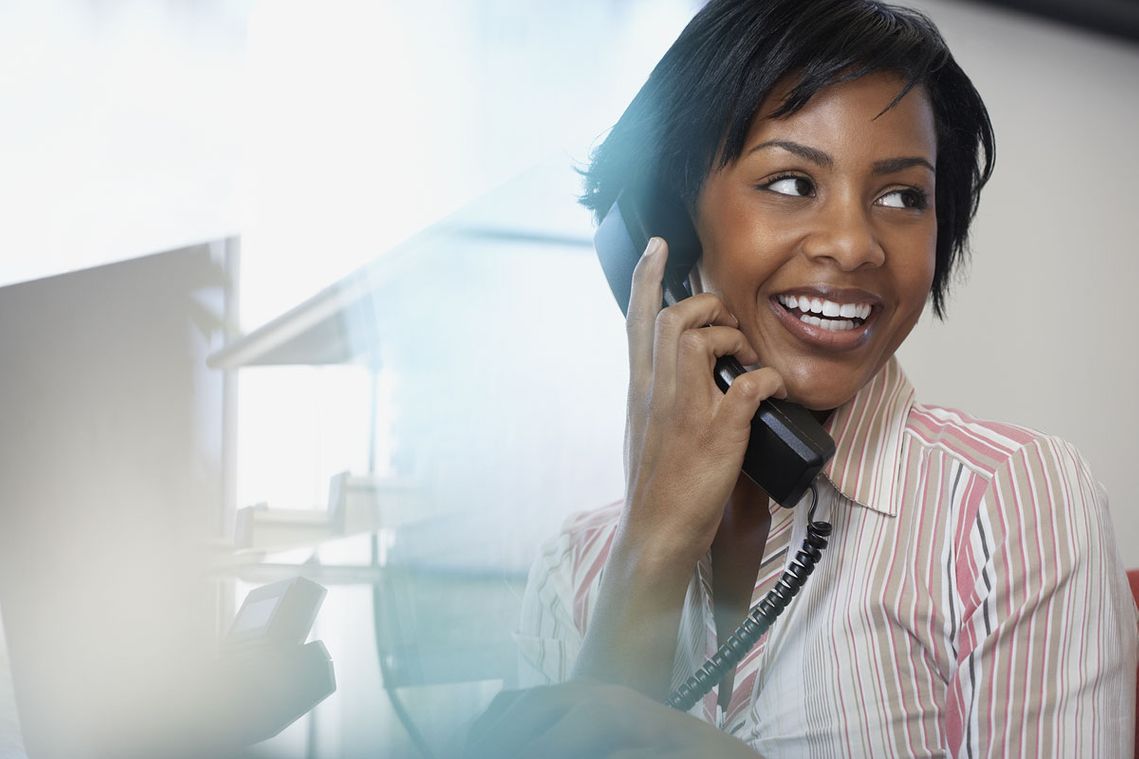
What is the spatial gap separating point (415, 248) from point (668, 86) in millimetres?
215

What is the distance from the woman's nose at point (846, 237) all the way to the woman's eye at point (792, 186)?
16 millimetres

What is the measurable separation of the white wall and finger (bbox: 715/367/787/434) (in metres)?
0.38

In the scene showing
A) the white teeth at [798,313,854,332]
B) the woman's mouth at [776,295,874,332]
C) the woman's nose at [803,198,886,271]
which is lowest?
the white teeth at [798,313,854,332]

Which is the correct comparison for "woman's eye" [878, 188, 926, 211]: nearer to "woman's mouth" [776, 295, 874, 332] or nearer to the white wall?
"woman's mouth" [776, 295, 874, 332]

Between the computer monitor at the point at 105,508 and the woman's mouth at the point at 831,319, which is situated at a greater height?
the woman's mouth at the point at 831,319

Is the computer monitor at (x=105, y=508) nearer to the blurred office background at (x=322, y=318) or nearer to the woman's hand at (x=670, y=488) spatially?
the blurred office background at (x=322, y=318)

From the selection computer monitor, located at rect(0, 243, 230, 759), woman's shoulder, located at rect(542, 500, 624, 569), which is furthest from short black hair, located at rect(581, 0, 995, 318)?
computer monitor, located at rect(0, 243, 230, 759)

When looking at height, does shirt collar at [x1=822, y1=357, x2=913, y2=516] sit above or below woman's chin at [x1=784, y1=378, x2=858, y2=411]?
below

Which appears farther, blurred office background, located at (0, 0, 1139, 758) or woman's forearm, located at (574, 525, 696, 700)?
woman's forearm, located at (574, 525, 696, 700)

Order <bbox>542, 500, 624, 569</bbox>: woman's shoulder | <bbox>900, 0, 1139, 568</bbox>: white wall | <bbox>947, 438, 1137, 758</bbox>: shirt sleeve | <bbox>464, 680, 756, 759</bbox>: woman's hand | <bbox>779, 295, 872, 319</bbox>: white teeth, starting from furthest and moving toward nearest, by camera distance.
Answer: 1. <bbox>900, 0, 1139, 568</bbox>: white wall
2. <bbox>542, 500, 624, 569</bbox>: woman's shoulder
3. <bbox>779, 295, 872, 319</bbox>: white teeth
4. <bbox>947, 438, 1137, 758</bbox>: shirt sleeve
5. <bbox>464, 680, 756, 759</bbox>: woman's hand

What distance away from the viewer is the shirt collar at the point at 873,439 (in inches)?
23.2

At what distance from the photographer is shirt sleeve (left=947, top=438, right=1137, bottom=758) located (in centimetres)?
50

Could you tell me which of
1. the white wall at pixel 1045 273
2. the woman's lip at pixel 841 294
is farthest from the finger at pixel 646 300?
the white wall at pixel 1045 273

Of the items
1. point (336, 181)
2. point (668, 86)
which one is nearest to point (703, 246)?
point (668, 86)
